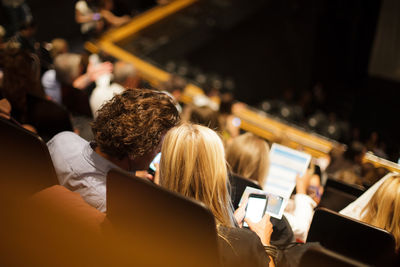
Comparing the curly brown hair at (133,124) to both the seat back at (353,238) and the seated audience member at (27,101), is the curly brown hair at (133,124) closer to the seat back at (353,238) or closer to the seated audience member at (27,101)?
the seated audience member at (27,101)

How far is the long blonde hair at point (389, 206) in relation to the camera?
1883 mm

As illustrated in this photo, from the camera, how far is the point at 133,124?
1.83 metres

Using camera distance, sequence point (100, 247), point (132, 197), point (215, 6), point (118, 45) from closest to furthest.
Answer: point (132, 197), point (100, 247), point (118, 45), point (215, 6)

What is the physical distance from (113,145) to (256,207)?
0.81 metres

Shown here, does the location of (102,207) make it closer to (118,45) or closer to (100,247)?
(100,247)

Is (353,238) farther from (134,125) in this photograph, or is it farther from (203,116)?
(203,116)

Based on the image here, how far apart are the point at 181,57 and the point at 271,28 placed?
10.7 feet

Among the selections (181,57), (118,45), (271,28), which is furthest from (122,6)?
(271,28)

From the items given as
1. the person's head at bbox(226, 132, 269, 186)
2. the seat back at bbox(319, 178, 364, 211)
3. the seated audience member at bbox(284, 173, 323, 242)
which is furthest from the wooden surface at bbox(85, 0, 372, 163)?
the person's head at bbox(226, 132, 269, 186)

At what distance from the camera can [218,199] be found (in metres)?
1.59

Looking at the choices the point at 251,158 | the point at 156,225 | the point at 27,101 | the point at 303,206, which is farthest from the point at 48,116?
the point at 303,206

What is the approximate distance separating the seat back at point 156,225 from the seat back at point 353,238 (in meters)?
0.81

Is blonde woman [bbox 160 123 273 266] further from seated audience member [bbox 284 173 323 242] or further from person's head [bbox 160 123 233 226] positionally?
seated audience member [bbox 284 173 323 242]

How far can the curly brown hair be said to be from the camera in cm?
182
